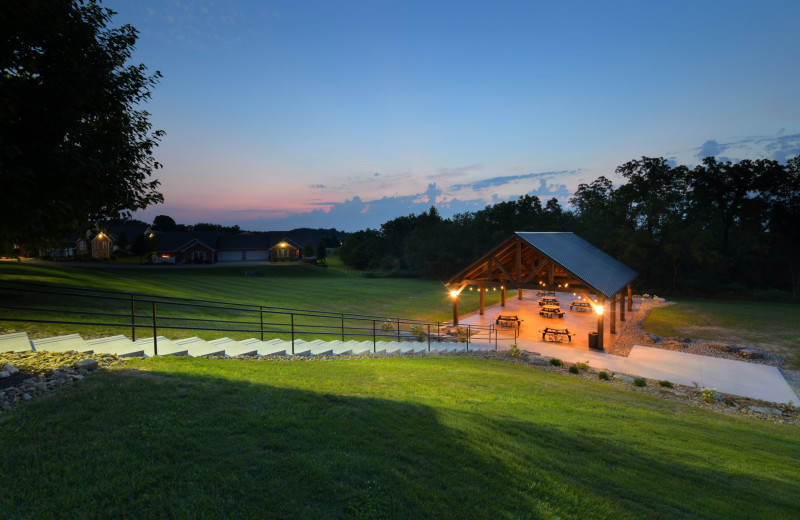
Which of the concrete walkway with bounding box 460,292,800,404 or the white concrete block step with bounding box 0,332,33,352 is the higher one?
the white concrete block step with bounding box 0,332,33,352

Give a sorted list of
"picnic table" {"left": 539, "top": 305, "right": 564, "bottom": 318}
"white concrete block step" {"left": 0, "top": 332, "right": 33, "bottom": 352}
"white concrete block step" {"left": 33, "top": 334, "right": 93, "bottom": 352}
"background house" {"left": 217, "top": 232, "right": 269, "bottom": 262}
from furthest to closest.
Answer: "background house" {"left": 217, "top": 232, "right": 269, "bottom": 262}, "picnic table" {"left": 539, "top": 305, "right": 564, "bottom": 318}, "white concrete block step" {"left": 33, "top": 334, "right": 93, "bottom": 352}, "white concrete block step" {"left": 0, "top": 332, "right": 33, "bottom": 352}

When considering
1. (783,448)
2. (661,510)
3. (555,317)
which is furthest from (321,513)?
(555,317)

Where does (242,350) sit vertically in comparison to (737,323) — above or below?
above

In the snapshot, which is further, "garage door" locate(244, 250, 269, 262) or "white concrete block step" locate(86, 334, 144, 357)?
"garage door" locate(244, 250, 269, 262)

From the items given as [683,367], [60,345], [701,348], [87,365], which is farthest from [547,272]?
[60,345]

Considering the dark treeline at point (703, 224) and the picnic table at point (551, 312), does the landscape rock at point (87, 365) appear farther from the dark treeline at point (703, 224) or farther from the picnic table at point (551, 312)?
the dark treeline at point (703, 224)

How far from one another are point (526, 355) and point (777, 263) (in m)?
43.1

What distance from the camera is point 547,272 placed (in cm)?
1981

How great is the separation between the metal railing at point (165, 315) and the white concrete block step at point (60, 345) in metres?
0.38

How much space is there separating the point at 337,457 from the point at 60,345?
20.4 feet

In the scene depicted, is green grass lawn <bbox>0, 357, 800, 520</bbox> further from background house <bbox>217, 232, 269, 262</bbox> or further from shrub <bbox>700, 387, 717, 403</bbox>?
background house <bbox>217, 232, 269, 262</bbox>

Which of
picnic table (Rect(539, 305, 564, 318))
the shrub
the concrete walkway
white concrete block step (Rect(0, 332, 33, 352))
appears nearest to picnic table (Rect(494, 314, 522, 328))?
the concrete walkway

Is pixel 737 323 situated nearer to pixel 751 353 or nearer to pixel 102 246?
pixel 751 353

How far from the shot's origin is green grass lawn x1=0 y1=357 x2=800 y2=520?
2.88 meters
